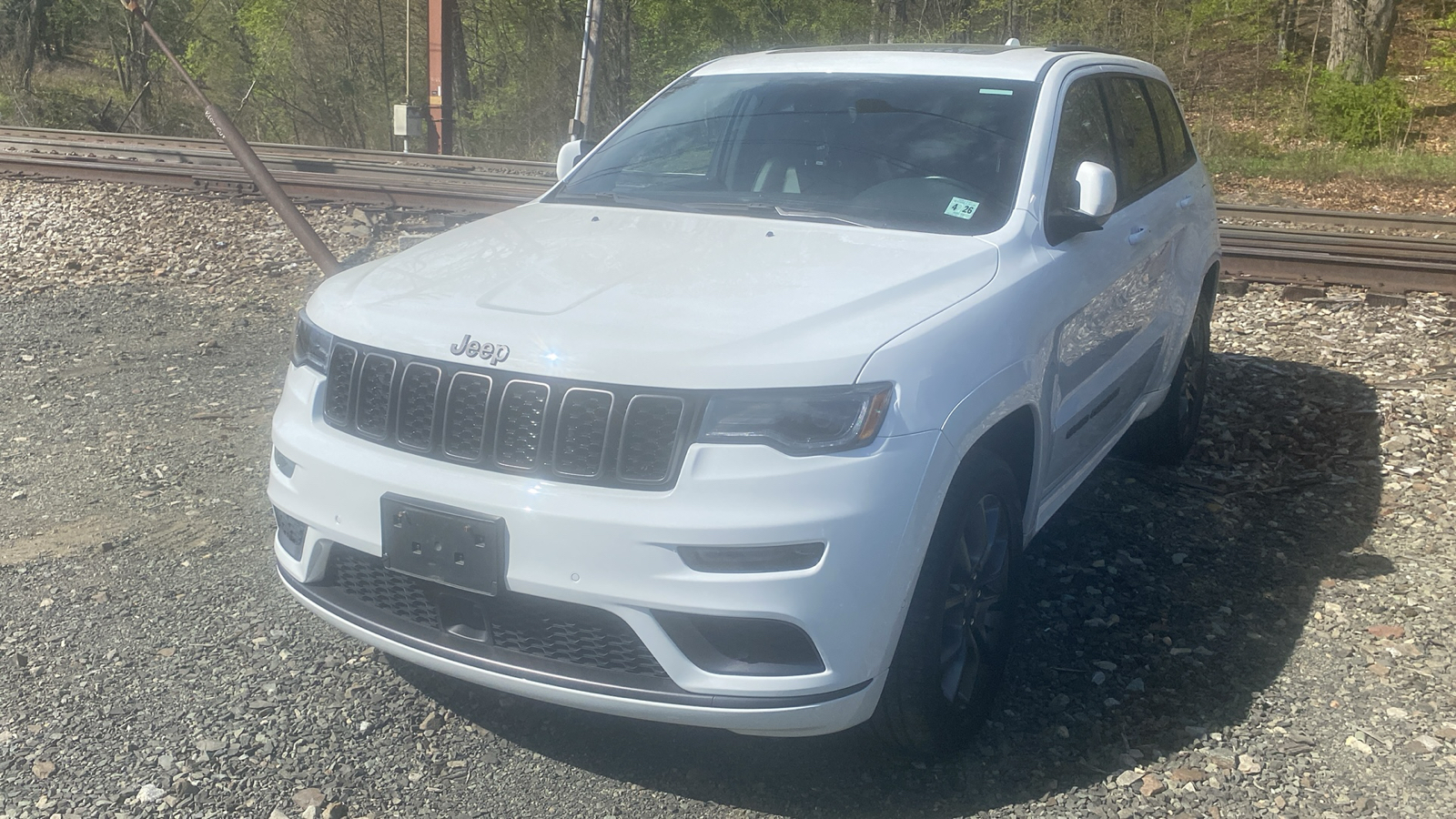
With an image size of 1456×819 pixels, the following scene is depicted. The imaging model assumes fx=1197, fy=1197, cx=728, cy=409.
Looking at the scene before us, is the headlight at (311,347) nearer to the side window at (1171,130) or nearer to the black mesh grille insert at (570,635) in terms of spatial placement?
the black mesh grille insert at (570,635)

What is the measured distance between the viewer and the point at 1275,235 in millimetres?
9578

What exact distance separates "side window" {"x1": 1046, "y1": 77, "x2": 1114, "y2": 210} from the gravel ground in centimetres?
142

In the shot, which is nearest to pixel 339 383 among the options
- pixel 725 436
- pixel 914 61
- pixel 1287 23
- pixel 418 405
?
pixel 418 405

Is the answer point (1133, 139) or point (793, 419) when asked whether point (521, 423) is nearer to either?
point (793, 419)

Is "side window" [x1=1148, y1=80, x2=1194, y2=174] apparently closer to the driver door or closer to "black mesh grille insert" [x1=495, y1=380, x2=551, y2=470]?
the driver door

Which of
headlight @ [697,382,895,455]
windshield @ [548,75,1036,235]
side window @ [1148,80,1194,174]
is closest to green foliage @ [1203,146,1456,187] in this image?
side window @ [1148,80,1194,174]

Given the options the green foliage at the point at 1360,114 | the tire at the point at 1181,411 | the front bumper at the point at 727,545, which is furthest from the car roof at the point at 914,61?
the green foliage at the point at 1360,114

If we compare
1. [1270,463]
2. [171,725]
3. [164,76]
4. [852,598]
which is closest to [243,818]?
[171,725]

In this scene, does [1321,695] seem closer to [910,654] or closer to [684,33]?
[910,654]

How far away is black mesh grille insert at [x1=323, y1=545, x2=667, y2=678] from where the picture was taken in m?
2.68

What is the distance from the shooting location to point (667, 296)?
2.91 m

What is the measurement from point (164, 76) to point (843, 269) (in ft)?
95.3

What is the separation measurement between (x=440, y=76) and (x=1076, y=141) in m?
14.8

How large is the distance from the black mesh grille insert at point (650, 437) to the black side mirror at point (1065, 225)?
1.53m
